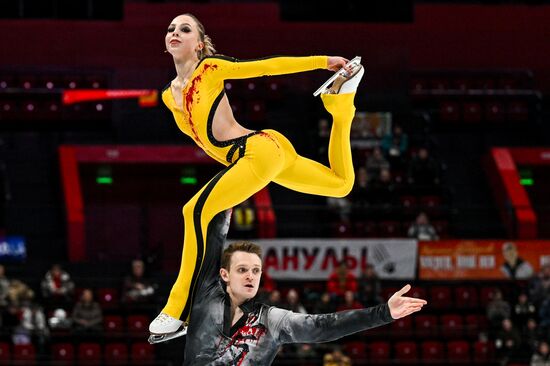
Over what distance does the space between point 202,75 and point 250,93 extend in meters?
18.0

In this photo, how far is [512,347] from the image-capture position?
19438mm

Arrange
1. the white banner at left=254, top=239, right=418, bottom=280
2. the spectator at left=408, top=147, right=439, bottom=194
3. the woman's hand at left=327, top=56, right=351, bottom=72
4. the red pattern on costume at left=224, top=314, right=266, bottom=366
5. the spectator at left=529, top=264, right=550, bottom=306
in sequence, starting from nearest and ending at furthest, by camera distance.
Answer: the red pattern on costume at left=224, top=314, right=266, bottom=366, the woman's hand at left=327, top=56, right=351, bottom=72, the spectator at left=529, top=264, right=550, bottom=306, the white banner at left=254, top=239, right=418, bottom=280, the spectator at left=408, top=147, right=439, bottom=194

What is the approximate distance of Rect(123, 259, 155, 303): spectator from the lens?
773 inches

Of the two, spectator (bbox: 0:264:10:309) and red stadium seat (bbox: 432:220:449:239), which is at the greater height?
red stadium seat (bbox: 432:220:449:239)

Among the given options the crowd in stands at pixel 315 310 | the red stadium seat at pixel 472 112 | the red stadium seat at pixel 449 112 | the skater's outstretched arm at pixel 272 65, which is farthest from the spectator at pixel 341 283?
the skater's outstretched arm at pixel 272 65

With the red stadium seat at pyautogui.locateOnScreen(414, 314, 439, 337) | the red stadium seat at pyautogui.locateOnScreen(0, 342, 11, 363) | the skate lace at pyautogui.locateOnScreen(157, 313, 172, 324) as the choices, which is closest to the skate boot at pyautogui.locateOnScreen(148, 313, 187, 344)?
the skate lace at pyautogui.locateOnScreen(157, 313, 172, 324)

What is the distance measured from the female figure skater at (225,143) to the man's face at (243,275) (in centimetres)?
29

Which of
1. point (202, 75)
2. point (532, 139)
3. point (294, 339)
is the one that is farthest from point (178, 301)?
point (532, 139)

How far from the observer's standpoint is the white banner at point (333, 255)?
21.2 meters

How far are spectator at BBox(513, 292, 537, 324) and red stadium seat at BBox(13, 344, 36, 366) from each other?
8.26m

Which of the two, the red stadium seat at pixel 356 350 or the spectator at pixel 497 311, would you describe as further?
the spectator at pixel 497 311

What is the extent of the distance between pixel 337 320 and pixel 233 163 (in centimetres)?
137

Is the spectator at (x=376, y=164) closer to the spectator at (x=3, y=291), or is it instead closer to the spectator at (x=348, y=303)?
the spectator at (x=348, y=303)

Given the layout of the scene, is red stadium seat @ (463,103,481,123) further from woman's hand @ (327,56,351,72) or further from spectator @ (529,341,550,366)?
woman's hand @ (327,56,351,72)
